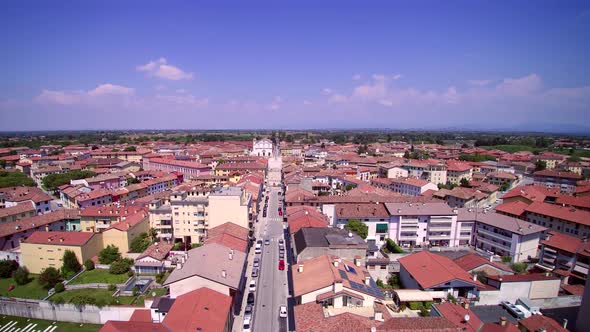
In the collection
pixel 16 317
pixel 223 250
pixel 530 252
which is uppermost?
pixel 223 250

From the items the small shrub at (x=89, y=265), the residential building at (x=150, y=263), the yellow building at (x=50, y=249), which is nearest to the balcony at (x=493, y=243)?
the residential building at (x=150, y=263)

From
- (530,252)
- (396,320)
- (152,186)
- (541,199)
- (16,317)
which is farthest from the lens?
(152,186)

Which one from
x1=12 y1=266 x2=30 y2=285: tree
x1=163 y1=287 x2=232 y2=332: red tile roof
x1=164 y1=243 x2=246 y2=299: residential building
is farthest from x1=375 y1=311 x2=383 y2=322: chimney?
x1=12 y1=266 x2=30 y2=285: tree

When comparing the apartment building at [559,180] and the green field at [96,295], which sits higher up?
the apartment building at [559,180]

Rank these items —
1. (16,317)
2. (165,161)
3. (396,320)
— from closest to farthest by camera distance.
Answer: (396,320) < (16,317) < (165,161)

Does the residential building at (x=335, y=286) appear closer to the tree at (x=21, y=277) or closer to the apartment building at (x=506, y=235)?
the apartment building at (x=506, y=235)

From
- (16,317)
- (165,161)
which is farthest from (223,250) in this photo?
(165,161)

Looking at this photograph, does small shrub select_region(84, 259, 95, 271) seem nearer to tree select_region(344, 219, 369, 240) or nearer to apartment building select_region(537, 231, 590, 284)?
tree select_region(344, 219, 369, 240)

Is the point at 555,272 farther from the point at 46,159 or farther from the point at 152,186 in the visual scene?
the point at 46,159
